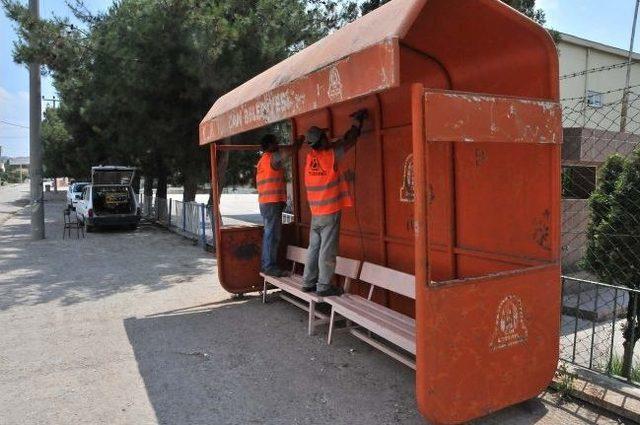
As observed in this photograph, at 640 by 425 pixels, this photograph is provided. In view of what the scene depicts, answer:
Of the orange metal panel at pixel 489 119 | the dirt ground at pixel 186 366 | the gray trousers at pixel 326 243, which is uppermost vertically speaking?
the orange metal panel at pixel 489 119

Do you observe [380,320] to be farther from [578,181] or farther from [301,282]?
[578,181]

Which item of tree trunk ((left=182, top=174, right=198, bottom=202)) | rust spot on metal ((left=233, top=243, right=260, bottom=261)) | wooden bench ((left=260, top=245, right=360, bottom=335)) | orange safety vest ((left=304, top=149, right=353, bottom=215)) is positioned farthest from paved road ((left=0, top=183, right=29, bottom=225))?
orange safety vest ((left=304, top=149, right=353, bottom=215))

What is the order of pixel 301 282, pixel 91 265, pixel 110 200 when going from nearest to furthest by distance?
pixel 301 282
pixel 91 265
pixel 110 200

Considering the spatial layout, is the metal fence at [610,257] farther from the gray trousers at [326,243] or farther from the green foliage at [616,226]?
the gray trousers at [326,243]

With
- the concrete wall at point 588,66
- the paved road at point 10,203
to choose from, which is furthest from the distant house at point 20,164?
the concrete wall at point 588,66

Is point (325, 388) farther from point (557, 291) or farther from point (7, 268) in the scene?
point (7, 268)

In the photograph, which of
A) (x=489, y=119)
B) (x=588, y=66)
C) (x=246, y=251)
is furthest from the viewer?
(x=588, y=66)

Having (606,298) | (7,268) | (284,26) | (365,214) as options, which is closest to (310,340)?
(365,214)

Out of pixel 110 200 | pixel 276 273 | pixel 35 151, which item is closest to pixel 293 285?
pixel 276 273

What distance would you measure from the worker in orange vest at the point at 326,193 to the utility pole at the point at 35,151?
11437mm

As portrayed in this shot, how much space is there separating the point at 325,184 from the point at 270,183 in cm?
142

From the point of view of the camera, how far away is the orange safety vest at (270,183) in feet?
20.7

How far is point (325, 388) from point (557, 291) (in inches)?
74.2

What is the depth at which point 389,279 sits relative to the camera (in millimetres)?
4840
